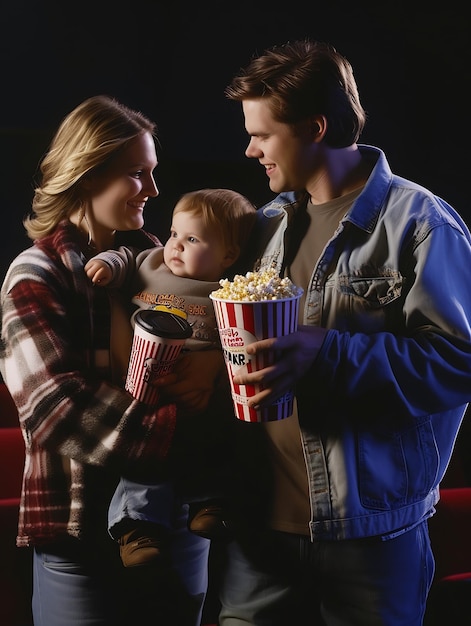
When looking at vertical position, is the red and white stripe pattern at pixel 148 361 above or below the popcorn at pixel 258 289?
below

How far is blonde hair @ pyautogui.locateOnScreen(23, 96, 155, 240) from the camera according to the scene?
5.14ft

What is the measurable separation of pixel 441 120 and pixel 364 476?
1337mm

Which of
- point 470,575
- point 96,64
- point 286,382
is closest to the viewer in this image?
point 286,382

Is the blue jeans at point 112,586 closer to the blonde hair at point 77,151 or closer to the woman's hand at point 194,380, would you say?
the woman's hand at point 194,380

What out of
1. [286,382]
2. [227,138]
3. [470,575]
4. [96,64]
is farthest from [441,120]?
[470,575]

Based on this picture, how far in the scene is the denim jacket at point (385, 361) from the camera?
1.47 metres

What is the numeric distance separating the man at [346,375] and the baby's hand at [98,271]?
40 centimetres

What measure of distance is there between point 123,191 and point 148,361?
1.33 feet

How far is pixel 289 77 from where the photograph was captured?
1557 millimetres

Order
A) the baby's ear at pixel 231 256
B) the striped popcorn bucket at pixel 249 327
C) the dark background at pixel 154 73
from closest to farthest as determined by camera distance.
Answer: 1. the striped popcorn bucket at pixel 249 327
2. the baby's ear at pixel 231 256
3. the dark background at pixel 154 73

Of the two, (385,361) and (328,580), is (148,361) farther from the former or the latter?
(328,580)

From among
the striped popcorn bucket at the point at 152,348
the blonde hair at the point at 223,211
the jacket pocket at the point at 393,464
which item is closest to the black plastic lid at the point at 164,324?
the striped popcorn bucket at the point at 152,348

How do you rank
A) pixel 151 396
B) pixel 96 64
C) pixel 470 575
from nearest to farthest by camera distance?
1. pixel 151 396
2. pixel 96 64
3. pixel 470 575

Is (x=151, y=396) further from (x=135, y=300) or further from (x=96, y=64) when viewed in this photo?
(x=96, y=64)
